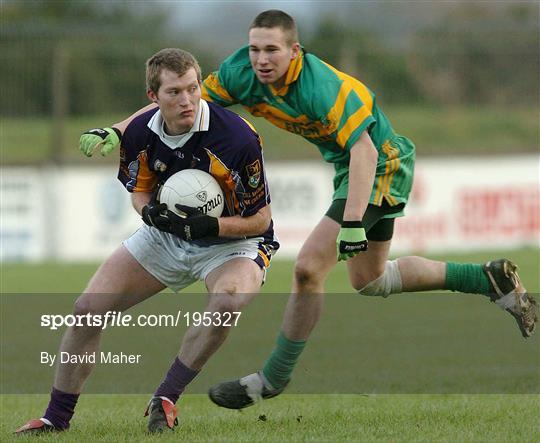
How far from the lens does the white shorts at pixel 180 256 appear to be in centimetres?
602

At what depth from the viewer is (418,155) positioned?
19.7 m

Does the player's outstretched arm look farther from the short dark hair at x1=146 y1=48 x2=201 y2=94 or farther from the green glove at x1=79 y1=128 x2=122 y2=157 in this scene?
the short dark hair at x1=146 y1=48 x2=201 y2=94

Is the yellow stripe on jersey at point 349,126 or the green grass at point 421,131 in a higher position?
the yellow stripe on jersey at point 349,126

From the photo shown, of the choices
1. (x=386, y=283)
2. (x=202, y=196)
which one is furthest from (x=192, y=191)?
(x=386, y=283)

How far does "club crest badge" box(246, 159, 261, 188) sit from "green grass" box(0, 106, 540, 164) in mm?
14234

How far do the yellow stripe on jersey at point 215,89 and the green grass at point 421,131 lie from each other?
1322 cm

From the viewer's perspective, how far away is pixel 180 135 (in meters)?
5.90

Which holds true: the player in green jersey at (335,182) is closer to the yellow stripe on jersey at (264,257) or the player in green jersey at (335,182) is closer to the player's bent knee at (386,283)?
the player's bent knee at (386,283)

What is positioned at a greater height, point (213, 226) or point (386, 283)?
point (213, 226)

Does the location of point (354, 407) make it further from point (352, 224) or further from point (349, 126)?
point (349, 126)

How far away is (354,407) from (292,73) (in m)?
1.91

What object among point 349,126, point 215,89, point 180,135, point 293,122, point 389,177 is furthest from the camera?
point 389,177

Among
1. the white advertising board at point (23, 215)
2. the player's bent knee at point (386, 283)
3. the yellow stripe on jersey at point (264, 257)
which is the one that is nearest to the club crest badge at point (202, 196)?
the yellow stripe on jersey at point (264, 257)

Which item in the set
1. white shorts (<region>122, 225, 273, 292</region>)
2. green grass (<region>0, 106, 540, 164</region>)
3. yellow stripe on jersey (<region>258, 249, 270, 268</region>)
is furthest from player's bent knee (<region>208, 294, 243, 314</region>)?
green grass (<region>0, 106, 540, 164</region>)
